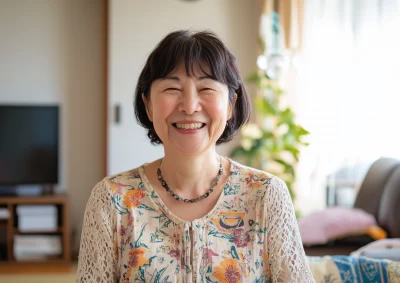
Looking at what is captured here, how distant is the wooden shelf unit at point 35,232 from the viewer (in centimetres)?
470

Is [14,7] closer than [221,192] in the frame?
No

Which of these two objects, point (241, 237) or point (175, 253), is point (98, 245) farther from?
point (241, 237)

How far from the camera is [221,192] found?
158 cm

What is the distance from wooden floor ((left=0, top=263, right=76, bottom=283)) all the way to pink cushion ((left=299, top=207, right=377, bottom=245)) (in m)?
1.84

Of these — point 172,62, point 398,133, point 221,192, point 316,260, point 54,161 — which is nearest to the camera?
point 172,62

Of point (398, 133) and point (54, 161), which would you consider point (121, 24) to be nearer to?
point (54, 161)

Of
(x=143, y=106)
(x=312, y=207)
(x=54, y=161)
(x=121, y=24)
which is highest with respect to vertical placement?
(x=121, y=24)

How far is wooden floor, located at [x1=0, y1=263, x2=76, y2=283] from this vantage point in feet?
14.3

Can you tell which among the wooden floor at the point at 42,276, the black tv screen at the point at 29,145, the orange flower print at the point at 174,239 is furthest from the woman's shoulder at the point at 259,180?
the black tv screen at the point at 29,145

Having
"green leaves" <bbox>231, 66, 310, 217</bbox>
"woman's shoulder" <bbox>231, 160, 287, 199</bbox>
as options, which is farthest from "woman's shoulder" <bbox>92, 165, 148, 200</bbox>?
"green leaves" <bbox>231, 66, 310, 217</bbox>

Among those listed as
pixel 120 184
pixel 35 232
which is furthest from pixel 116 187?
pixel 35 232

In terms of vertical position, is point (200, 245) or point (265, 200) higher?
point (265, 200)

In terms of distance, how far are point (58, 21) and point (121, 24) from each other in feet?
2.03

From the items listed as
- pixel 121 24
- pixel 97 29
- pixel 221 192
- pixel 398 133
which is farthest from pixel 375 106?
pixel 221 192
